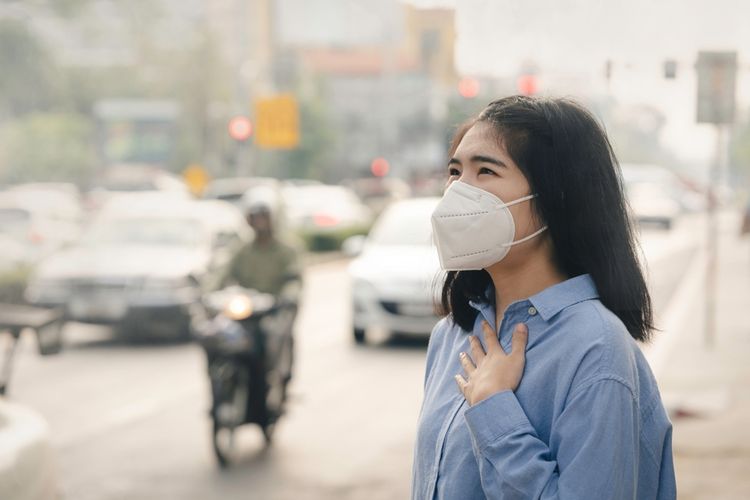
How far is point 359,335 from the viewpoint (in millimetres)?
13242

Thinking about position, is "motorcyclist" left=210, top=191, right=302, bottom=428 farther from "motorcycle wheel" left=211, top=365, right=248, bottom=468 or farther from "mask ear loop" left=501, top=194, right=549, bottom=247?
"mask ear loop" left=501, top=194, right=549, bottom=247

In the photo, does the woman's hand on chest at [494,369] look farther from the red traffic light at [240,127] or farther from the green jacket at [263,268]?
the red traffic light at [240,127]

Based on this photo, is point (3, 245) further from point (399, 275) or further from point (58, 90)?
point (58, 90)

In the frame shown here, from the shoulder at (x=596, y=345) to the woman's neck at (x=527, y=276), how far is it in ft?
0.35

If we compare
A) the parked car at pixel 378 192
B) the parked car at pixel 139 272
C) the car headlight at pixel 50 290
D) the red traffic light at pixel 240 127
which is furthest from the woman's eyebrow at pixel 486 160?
the parked car at pixel 378 192

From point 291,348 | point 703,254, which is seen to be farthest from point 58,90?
point 291,348

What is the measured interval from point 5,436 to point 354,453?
493cm

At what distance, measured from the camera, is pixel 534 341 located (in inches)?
86.8

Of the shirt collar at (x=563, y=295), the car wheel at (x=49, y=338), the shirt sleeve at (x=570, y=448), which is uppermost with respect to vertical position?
the shirt collar at (x=563, y=295)

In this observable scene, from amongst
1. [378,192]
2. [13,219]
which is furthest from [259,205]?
[378,192]

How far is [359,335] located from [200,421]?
4.29 meters

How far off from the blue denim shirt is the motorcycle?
17.2 feet

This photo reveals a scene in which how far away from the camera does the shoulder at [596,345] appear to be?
208cm

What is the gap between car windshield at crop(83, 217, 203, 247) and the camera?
14.5 m
